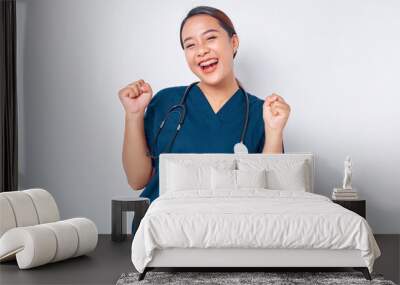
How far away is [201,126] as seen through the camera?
672 cm

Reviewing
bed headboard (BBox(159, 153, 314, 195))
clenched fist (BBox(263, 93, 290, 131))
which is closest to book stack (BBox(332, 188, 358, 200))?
bed headboard (BBox(159, 153, 314, 195))

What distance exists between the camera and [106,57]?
23.1ft

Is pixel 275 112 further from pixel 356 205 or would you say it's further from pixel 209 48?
pixel 356 205

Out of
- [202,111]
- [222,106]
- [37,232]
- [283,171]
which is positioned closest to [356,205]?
[283,171]

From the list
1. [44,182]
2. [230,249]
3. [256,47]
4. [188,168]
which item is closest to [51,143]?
[44,182]

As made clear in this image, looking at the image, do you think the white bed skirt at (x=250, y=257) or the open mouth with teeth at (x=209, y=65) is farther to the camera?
the open mouth with teeth at (x=209, y=65)

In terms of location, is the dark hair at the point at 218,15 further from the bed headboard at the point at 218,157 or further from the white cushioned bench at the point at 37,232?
the white cushioned bench at the point at 37,232

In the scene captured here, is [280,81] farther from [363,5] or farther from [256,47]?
[363,5]

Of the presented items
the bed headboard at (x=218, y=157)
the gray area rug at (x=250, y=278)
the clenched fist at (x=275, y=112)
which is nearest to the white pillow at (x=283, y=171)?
the bed headboard at (x=218, y=157)

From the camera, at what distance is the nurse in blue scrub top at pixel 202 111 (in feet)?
22.1

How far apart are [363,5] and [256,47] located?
1.10 m

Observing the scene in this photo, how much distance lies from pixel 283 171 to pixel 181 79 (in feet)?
4.84

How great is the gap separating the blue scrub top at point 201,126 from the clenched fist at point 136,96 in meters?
0.07

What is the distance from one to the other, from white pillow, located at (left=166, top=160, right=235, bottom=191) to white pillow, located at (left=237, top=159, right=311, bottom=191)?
223 millimetres
